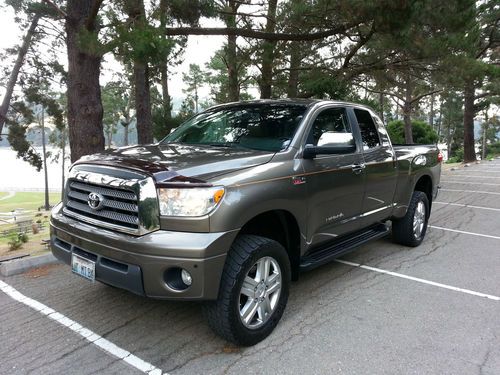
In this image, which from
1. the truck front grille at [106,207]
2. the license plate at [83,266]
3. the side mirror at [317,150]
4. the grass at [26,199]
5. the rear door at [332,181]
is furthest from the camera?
the grass at [26,199]

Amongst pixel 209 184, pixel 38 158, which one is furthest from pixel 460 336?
pixel 38 158

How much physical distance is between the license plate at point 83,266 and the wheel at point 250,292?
2.89 feet

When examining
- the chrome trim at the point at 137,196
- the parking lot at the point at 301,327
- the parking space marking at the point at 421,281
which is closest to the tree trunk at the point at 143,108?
the parking lot at the point at 301,327

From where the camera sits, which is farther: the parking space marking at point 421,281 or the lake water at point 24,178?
the lake water at point 24,178

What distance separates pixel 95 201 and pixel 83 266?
511 mm

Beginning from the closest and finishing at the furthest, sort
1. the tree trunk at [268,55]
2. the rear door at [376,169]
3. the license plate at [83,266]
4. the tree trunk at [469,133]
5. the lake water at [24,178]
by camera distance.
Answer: the license plate at [83,266] < the rear door at [376,169] < the tree trunk at [268,55] < the tree trunk at [469,133] < the lake water at [24,178]

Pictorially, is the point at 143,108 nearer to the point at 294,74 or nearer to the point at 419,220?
the point at 294,74

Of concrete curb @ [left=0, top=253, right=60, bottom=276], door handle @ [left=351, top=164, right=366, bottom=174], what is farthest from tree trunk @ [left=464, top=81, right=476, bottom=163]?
concrete curb @ [left=0, top=253, right=60, bottom=276]

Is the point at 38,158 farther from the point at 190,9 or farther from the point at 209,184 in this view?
the point at 209,184

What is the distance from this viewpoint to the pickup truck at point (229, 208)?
2820 mm

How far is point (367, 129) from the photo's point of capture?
4.95 m

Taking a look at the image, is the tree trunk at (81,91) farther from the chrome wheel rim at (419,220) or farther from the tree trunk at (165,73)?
the chrome wheel rim at (419,220)

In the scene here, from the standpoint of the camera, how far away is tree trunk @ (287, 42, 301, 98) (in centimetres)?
1131

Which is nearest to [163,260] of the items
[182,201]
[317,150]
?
[182,201]
